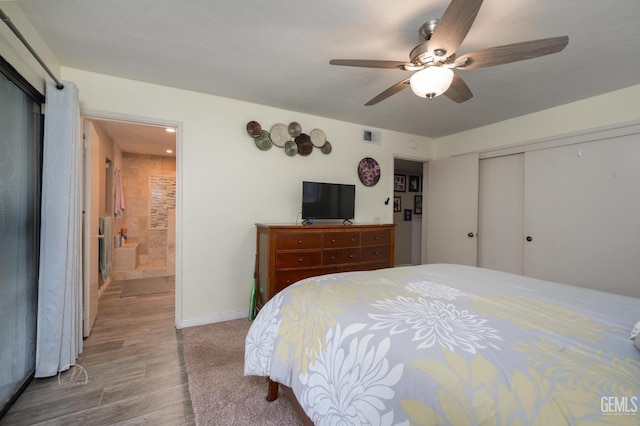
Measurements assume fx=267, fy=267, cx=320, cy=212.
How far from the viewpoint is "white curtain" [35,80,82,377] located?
1.86m

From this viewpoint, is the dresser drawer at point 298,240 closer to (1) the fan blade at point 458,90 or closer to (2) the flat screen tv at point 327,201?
(2) the flat screen tv at point 327,201

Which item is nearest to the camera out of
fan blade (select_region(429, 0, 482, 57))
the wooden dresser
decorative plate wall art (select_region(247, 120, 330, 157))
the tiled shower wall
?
fan blade (select_region(429, 0, 482, 57))

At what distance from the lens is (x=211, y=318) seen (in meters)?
2.87

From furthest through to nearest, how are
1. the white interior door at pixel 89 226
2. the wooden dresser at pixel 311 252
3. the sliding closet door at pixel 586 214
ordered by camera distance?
1. the wooden dresser at pixel 311 252
2. the sliding closet door at pixel 586 214
3. the white interior door at pixel 89 226

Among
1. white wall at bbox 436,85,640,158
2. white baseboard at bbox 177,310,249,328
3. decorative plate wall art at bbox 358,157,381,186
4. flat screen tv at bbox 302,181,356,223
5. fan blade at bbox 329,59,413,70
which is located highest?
white wall at bbox 436,85,640,158

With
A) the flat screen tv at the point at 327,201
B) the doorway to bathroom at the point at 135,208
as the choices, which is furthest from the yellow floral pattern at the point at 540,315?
the doorway to bathroom at the point at 135,208

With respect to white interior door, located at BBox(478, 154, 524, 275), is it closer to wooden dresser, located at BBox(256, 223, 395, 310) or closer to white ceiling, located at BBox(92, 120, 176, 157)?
wooden dresser, located at BBox(256, 223, 395, 310)

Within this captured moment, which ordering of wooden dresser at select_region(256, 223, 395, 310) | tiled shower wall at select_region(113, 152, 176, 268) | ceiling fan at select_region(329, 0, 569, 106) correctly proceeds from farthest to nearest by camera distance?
tiled shower wall at select_region(113, 152, 176, 268) → wooden dresser at select_region(256, 223, 395, 310) → ceiling fan at select_region(329, 0, 569, 106)

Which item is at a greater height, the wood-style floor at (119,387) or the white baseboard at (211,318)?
the white baseboard at (211,318)

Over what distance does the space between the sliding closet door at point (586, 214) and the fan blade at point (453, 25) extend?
96.1 inches

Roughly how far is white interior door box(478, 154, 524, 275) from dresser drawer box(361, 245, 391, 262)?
151 cm

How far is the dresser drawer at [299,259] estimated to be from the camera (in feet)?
8.63

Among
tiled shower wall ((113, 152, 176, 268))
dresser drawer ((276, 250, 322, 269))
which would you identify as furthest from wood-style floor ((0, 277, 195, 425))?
tiled shower wall ((113, 152, 176, 268))

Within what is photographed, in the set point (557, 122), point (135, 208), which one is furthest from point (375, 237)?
point (135, 208)
